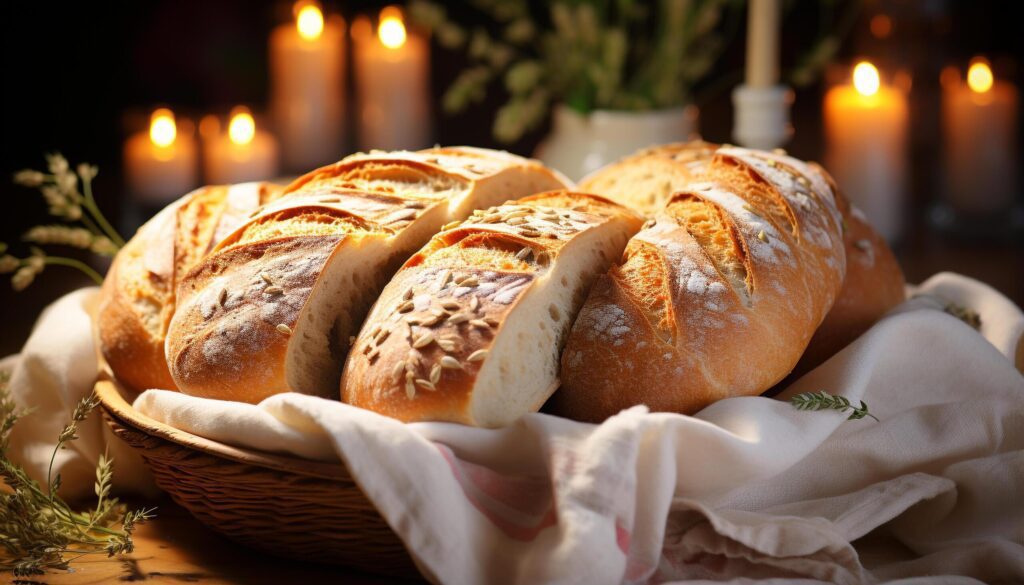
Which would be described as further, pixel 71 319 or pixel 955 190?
→ pixel 955 190

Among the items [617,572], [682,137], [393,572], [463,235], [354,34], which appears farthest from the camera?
[354,34]

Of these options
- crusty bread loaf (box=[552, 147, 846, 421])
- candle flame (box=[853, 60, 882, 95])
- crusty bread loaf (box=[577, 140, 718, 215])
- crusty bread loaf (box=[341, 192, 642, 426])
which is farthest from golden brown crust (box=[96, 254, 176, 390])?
candle flame (box=[853, 60, 882, 95])

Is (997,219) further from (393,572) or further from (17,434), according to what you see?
(17,434)

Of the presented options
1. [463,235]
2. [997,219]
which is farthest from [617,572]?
[997,219]

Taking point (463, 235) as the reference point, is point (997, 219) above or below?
below

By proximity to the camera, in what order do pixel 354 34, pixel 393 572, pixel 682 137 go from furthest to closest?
pixel 354 34, pixel 682 137, pixel 393 572

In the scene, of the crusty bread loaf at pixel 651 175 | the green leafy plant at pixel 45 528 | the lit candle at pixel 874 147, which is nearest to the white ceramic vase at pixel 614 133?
the lit candle at pixel 874 147
